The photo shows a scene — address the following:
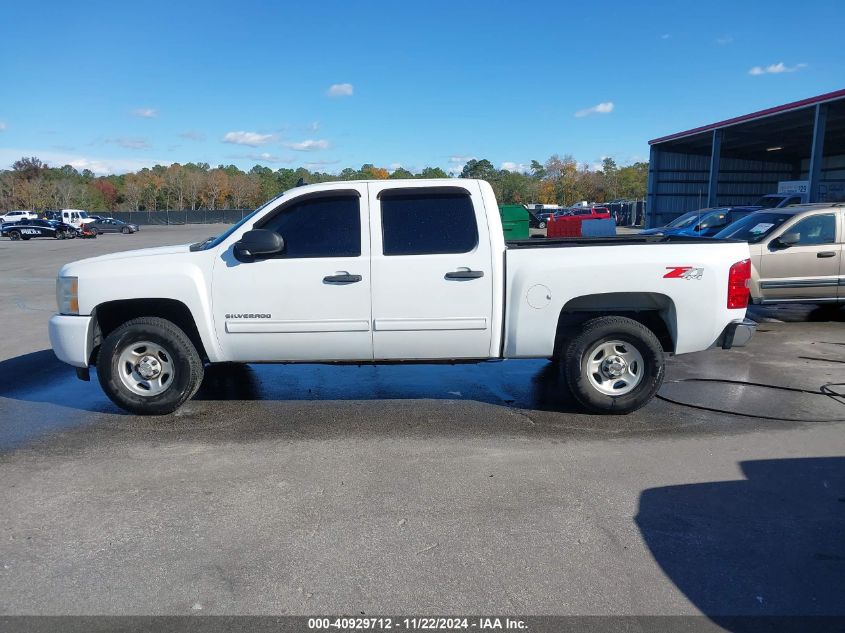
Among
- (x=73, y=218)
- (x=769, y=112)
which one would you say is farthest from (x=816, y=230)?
(x=73, y=218)

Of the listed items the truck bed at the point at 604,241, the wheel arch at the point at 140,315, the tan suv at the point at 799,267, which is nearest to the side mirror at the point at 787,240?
the tan suv at the point at 799,267

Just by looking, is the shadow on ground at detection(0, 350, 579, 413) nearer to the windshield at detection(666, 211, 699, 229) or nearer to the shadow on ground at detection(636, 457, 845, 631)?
the shadow on ground at detection(636, 457, 845, 631)

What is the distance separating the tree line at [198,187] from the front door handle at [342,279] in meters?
81.8

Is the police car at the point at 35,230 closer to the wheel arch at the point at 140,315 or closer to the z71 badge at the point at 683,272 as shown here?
the wheel arch at the point at 140,315

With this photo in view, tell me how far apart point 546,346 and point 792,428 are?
6.95ft

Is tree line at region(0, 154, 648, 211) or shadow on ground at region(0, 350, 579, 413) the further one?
tree line at region(0, 154, 648, 211)

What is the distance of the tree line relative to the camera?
310 feet

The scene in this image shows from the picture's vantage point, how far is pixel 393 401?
624 cm

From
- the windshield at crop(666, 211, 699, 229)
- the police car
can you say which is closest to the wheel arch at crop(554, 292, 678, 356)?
the windshield at crop(666, 211, 699, 229)

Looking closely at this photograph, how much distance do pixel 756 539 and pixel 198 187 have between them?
→ 114 meters

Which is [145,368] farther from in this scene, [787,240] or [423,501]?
[787,240]

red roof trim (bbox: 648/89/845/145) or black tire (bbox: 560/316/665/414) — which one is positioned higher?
red roof trim (bbox: 648/89/845/145)

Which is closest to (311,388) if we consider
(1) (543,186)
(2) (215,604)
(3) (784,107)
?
(2) (215,604)

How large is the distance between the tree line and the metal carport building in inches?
1699
